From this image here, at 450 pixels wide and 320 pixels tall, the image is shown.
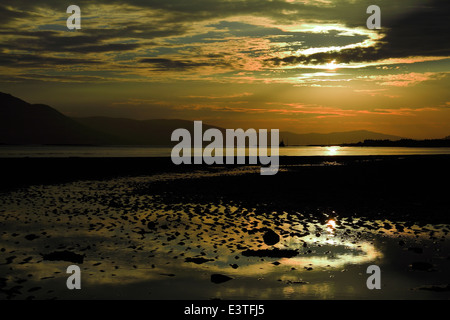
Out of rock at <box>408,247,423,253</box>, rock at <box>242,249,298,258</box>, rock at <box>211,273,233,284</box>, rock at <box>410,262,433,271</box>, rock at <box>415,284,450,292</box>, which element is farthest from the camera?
rock at <box>408,247,423,253</box>

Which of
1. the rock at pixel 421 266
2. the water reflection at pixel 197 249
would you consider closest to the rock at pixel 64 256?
the water reflection at pixel 197 249

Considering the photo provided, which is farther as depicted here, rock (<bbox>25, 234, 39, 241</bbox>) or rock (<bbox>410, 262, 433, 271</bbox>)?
rock (<bbox>25, 234, 39, 241</bbox>)

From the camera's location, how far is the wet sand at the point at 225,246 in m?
11.7

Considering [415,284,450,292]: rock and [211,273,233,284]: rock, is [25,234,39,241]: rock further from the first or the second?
[415,284,450,292]: rock

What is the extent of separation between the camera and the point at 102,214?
24.6 meters

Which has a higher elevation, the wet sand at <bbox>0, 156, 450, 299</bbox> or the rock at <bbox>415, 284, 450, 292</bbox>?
the rock at <bbox>415, 284, 450, 292</bbox>

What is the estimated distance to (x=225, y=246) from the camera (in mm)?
16703

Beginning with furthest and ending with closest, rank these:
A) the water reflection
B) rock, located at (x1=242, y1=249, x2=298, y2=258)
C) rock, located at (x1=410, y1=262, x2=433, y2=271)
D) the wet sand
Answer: rock, located at (x1=242, y1=249, x2=298, y2=258), rock, located at (x1=410, y1=262, x2=433, y2=271), the water reflection, the wet sand

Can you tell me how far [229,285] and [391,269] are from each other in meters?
5.47

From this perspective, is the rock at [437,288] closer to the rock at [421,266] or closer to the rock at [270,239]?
the rock at [421,266]

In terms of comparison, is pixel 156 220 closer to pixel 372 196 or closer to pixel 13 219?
pixel 13 219

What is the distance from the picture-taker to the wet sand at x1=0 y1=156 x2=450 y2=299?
1169cm

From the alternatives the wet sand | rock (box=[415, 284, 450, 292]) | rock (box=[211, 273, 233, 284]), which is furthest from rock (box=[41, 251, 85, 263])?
rock (box=[415, 284, 450, 292])
